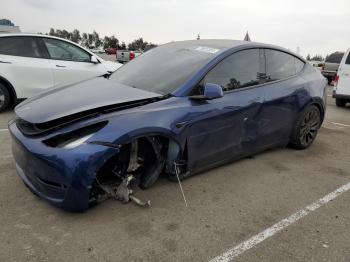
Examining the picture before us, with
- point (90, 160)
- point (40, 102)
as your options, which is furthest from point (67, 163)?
point (40, 102)

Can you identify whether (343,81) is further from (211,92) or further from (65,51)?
(211,92)

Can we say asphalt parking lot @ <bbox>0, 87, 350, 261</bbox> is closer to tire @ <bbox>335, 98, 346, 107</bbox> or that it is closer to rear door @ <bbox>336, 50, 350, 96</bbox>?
rear door @ <bbox>336, 50, 350, 96</bbox>

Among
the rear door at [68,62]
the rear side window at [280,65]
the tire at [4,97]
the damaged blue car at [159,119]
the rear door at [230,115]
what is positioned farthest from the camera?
the rear door at [68,62]

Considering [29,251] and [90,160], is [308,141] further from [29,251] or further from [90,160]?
[29,251]

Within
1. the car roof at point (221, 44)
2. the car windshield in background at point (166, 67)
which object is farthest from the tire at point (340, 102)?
the car windshield in background at point (166, 67)

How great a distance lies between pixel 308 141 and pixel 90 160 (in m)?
3.68

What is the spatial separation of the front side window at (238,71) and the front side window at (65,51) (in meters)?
4.58

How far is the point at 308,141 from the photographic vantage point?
5332 mm

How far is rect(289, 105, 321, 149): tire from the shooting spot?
4980mm

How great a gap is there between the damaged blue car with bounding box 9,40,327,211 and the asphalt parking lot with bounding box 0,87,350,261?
0.71 ft

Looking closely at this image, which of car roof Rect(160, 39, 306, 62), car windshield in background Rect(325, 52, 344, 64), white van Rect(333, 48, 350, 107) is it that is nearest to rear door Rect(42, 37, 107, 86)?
car roof Rect(160, 39, 306, 62)

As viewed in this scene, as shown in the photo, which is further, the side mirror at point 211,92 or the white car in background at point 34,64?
the white car in background at point 34,64

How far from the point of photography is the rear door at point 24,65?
6906mm

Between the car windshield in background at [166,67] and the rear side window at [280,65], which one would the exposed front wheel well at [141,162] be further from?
the rear side window at [280,65]
